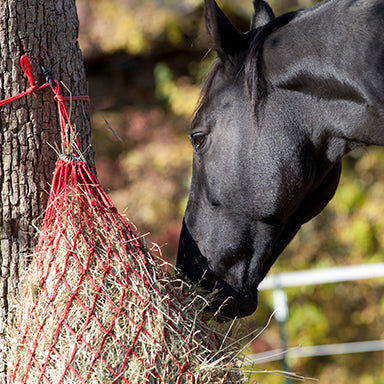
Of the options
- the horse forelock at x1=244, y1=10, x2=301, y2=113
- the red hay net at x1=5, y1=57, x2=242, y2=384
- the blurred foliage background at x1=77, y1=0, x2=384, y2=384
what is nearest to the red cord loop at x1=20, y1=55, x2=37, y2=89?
the red hay net at x1=5, y1=57, x2=242, y2=384

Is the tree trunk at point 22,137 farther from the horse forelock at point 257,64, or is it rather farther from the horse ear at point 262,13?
the horse ear at point 262,13

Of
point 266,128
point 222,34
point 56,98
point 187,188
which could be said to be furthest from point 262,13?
point 187,188

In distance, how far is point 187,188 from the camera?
21.2ft

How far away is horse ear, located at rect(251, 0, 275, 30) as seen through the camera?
248 cm

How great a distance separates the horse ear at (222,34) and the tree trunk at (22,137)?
58cm

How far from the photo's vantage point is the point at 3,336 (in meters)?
1.57

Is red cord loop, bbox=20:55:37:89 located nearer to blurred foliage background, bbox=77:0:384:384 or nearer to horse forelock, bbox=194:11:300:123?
horse forelock, bbox=194:11:300:123

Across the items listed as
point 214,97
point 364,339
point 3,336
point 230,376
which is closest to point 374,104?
point 214,97

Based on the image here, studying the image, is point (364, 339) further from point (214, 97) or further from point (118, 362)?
point (118, 362)

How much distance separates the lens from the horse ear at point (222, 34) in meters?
1.90

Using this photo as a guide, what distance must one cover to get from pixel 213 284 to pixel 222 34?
96 cm

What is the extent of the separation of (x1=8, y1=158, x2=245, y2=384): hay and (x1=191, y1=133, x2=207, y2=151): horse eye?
27.1 inches

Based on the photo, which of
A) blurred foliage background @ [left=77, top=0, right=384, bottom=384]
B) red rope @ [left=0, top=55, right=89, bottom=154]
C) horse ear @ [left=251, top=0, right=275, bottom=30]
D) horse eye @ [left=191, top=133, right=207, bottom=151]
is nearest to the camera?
red rope @ [left=0, top=55, right=89, bottom=154]

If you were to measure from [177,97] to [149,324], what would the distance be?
5411mm
